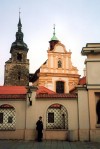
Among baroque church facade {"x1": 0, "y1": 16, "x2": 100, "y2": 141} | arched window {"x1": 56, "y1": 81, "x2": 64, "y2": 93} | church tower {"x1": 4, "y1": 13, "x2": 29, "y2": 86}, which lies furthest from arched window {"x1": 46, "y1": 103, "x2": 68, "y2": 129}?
church tower {"x1": 4, "y1": 13, "x2": 29, "y2": 86}

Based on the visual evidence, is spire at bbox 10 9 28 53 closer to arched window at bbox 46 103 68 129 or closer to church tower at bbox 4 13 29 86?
church tower at bbox 4 13 29 86

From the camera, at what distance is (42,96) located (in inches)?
562

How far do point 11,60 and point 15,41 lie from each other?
14.4 ft

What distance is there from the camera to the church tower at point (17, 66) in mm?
45312

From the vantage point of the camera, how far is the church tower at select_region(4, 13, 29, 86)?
149ft

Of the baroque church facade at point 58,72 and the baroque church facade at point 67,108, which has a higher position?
the baroque church facade at point 58,72

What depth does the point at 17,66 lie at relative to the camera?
46.1 meters

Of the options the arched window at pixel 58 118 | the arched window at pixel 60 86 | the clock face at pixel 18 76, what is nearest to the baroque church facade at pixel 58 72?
the arched window at pixel 60 86

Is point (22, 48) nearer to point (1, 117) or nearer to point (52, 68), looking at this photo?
point (52, 68)

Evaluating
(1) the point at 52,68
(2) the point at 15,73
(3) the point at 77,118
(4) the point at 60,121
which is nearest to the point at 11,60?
(2) the point at 15,73

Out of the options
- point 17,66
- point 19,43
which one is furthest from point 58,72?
point 19,43

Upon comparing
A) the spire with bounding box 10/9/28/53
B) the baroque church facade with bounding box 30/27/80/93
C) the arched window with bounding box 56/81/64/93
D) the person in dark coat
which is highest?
the spire with bounding box 10/9/28/53

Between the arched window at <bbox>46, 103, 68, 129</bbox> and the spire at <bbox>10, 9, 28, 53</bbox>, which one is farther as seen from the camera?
the spire at <bbox>10, 9, 28, 53</bbox>

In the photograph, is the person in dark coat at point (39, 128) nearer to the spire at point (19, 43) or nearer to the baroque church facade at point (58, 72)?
the baroque church facade at point (58, 72)
